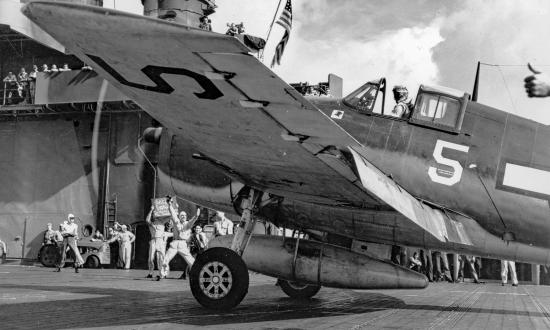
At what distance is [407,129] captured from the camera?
8.63 metres

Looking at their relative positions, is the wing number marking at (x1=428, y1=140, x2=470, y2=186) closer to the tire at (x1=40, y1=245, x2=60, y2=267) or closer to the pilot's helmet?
the pilot's helmet

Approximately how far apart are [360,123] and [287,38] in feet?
17.9

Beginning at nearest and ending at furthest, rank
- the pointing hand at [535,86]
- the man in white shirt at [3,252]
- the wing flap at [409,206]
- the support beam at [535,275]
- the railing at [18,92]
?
1. the pointing hand at [535,86]
2. the wing flap at [409,206]
3. the support beam at [535,275]
4. the man in white shirt at [3,252]
5. the railing at [18,92]

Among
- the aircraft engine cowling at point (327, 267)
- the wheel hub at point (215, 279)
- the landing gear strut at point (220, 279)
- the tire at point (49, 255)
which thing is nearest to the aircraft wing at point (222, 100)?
the aircraft engine cowling at point (327, 267)

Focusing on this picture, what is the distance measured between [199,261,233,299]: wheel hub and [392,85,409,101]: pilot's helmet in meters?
3.88

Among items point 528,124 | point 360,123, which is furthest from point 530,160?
point 360,123

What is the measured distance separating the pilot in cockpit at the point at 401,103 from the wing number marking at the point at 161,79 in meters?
3.77

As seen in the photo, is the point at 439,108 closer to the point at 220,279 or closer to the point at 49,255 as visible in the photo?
the point at 220,279

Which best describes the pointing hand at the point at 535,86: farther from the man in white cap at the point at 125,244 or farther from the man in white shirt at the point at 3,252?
the man in white shirt at the point at 3,252

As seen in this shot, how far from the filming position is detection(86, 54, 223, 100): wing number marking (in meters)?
5.79

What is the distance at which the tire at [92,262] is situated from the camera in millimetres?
23266

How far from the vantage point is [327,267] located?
835 centimetres

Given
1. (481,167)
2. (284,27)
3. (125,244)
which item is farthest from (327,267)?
(125,244)

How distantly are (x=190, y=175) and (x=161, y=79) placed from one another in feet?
12.0
